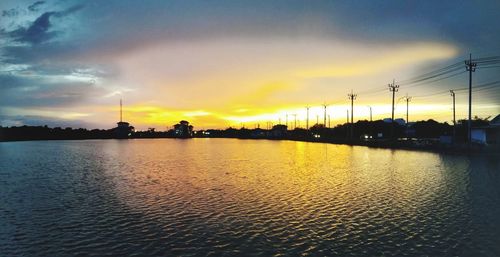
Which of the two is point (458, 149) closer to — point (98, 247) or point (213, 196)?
point (213, 196)

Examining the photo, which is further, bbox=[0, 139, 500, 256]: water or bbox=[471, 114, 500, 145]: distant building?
bbox=[471, 114, 500, 145]: distant building

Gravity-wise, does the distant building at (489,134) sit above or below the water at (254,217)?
above

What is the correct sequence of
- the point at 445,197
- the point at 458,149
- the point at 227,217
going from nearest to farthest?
the point at 227,217 → the point at 445,197 → the point at 458,149

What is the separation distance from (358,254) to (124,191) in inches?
903

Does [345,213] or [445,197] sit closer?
[345,213]

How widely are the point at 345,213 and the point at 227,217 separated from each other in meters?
7.04

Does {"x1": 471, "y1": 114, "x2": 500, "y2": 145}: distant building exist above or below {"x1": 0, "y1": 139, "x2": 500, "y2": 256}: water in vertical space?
above

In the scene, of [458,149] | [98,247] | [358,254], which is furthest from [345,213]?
[458,149]

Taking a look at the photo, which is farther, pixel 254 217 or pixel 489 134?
pixel 489 134

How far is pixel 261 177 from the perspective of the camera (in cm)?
4256

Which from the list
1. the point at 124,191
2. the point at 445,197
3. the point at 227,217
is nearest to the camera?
the point at 227,217

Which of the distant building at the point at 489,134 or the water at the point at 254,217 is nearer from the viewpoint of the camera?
the water at the point at 254,217

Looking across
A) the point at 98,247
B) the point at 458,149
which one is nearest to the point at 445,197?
the point at 98,247

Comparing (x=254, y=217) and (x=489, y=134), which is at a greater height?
(x=489, y=134)
